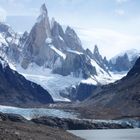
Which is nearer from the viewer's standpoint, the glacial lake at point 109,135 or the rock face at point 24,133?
the rock face at point 24,133

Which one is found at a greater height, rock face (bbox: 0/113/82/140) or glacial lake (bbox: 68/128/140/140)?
rock face (bbox: 0/113/82/140)

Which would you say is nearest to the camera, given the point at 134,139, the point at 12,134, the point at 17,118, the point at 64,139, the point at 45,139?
the point at 12,134

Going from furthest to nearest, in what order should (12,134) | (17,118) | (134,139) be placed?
(17,118) < (134,139) < (12,134)

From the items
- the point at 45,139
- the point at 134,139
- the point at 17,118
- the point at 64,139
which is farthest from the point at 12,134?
the point at 17,118

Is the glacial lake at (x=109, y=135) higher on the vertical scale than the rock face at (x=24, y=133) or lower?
lower

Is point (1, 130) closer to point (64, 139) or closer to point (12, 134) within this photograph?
point (12, 134)

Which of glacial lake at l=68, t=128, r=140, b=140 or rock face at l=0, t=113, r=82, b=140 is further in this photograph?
glacial lake at l=68, t=128, r=140, b=140

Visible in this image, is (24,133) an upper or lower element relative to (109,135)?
upper

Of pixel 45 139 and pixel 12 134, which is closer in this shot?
pixel 12 134

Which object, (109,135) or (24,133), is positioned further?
(109,135)

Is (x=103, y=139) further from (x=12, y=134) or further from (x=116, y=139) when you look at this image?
(x=12, y=134)
